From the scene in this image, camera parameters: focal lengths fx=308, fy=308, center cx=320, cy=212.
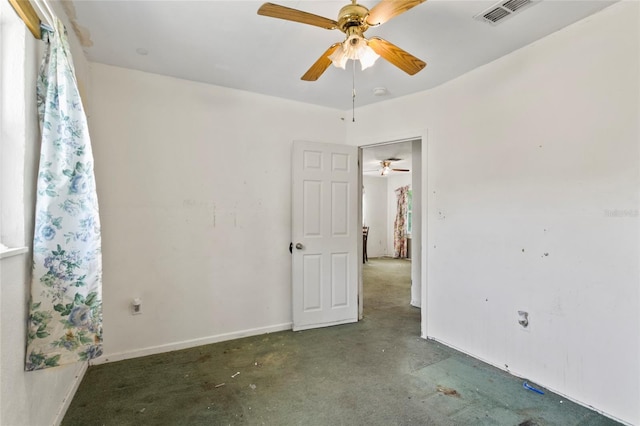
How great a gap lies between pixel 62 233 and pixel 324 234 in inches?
92.4

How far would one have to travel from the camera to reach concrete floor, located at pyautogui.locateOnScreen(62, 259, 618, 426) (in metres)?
1.92

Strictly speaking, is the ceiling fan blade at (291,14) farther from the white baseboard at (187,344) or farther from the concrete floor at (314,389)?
the white baseboard at (187,344)

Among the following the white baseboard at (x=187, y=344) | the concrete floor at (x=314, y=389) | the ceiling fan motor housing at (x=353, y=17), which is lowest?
the concrete floor at (x=314, y=389)

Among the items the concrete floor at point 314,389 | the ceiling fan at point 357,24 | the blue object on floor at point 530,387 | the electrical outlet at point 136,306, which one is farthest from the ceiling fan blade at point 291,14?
the blue object on floor at point 530,387

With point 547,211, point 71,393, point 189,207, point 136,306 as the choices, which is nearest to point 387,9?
point 547,211

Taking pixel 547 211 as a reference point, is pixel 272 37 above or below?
above

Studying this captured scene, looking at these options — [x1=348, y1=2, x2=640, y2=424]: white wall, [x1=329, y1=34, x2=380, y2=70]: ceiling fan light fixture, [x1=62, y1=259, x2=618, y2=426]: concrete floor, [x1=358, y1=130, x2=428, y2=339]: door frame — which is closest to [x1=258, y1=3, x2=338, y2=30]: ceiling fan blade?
[x1=329, y1=34, x2=380, y2=70]: ceiling fan light fixture

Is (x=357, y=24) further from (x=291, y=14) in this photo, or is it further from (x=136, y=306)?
(x=136, y=306)

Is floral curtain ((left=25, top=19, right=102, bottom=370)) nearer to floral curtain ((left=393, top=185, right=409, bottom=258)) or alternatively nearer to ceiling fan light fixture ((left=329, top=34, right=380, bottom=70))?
ceiling fan light fixture ((left=329, top=34, right=380, bottom=70))

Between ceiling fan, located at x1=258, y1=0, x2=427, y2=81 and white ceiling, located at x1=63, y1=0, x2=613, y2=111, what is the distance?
312 millimetres

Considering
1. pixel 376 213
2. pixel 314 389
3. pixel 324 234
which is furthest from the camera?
pixel 376 213

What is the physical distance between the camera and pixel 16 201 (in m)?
1.45

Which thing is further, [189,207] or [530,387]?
[189,207]

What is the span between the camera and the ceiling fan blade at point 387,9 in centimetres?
144
